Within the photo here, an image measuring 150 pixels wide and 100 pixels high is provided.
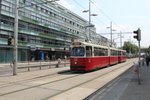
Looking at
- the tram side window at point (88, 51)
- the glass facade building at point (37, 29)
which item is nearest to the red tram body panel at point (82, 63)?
the tram side window at point (88, 51)

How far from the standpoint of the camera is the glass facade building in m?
47.6

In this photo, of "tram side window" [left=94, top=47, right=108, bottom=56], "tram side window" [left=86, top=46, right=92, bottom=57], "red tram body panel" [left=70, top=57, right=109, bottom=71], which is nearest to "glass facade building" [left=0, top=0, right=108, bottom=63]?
"tram side window" [left=94, top=47, right=108, bottom=56]

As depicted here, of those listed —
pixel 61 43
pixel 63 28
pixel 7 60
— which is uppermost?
pixel 63 28

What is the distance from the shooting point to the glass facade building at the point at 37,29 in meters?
47.6

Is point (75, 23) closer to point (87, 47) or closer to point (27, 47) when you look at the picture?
point (27, 47)

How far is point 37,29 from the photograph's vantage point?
60.4m

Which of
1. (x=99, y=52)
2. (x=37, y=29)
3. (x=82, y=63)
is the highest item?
(x=37, y=29)

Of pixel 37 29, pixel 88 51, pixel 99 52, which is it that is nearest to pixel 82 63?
pixel 88 51

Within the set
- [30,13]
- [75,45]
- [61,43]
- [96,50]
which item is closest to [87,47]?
[75,45]

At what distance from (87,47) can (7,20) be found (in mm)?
32967

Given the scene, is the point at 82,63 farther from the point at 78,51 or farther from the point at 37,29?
the point at 37,29

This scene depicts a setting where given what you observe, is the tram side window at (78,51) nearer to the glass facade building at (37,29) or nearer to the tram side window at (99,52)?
the tram side window at (99,52)

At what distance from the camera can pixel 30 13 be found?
56.8m

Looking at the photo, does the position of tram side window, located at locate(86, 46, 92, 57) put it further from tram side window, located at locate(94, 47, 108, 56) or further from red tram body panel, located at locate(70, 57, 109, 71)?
tram side window, located at locate(94, 47, 108, 56)
